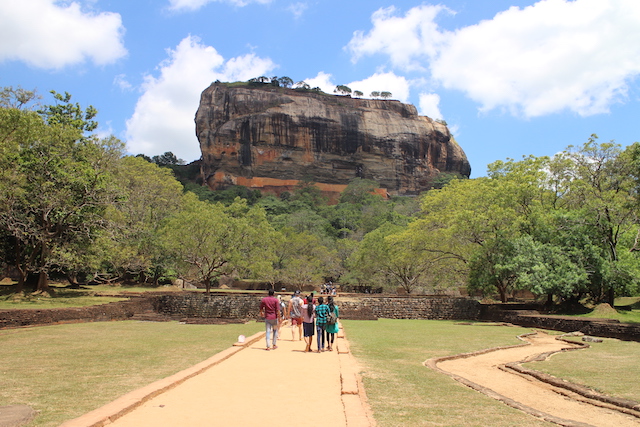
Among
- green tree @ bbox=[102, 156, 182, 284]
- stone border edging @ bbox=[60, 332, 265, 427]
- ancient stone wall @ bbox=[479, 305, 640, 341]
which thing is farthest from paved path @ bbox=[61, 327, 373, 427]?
green tree @ bbox=[102, 156, 182, 284]

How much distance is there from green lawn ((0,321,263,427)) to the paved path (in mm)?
404

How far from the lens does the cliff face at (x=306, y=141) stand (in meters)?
89.9

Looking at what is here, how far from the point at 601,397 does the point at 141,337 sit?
10.0m

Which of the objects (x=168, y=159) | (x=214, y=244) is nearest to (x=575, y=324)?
(x=214, y=244)

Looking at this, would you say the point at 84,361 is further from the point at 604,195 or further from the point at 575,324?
the point at 604,195

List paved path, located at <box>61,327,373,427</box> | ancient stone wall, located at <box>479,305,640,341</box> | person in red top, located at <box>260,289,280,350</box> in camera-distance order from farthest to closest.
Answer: ancient stone wall, located at <box>479,305,640,341</box>
person in red top, located at <box>260,289,280,350</box>
paved path, located at <box>61,327,373,427</box>

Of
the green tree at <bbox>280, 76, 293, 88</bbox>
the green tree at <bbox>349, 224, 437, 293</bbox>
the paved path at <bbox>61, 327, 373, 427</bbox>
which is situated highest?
the green tree at <bbox>280, 76, 293, 88</bbox>

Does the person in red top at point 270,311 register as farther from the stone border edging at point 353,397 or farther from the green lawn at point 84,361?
the stone border edging at point 353,397

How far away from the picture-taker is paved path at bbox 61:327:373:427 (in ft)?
15.8

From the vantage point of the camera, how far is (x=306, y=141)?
9225cm

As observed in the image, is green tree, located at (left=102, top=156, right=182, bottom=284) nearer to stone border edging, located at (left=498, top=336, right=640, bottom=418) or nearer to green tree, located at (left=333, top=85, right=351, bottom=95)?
stone border edging, located at (left=498, top=336, right=640, bottom=418)

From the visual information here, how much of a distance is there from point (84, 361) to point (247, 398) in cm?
384

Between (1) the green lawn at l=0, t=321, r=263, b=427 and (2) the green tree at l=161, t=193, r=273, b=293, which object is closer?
(1) the green lawn at l=0, t=321, r=263, b=427

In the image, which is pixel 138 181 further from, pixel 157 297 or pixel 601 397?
pixel 601 397
